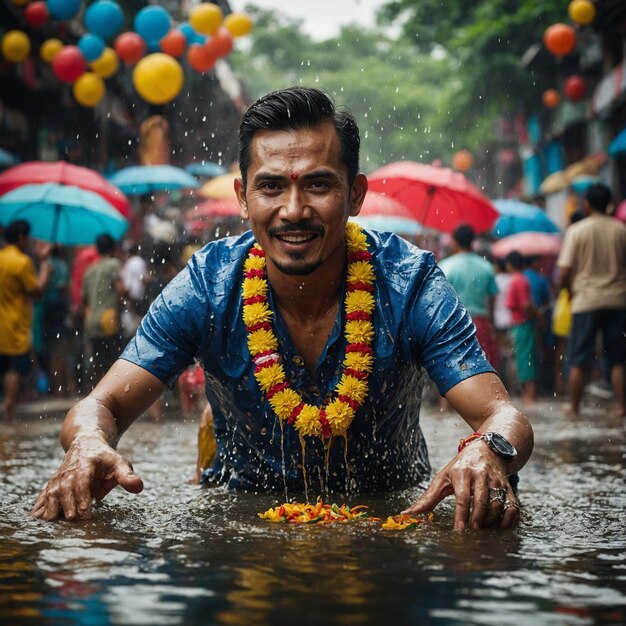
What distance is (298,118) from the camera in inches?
160

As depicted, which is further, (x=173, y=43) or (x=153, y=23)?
(x=173, y=43)

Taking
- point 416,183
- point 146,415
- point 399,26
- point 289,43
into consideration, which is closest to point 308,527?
point 146,415

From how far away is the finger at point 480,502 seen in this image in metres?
3.30

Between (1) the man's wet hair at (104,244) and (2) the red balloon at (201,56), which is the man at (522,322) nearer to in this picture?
(1) the man's wet hair at (104,244)

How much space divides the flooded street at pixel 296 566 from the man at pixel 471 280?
19.8 ft

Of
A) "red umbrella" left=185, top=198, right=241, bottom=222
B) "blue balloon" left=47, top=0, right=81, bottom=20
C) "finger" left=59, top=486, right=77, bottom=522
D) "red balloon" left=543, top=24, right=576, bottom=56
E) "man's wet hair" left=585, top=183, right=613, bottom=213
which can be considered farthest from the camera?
"red balloon" left=543, top=24, right=576, bottom=56

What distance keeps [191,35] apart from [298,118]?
11.9 metres

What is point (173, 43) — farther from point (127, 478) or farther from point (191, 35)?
point (127, 478)

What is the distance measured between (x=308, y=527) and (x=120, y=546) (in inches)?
24.9

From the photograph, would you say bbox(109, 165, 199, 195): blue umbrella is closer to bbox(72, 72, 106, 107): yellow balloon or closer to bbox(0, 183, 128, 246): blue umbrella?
bbox(72, 72, 106, 107): yellow balloon

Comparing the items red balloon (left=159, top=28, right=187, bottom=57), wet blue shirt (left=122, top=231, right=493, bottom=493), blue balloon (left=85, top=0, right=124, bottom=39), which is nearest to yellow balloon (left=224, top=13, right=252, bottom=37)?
red balloon (left=159, top=28, right=187, bottom=57)

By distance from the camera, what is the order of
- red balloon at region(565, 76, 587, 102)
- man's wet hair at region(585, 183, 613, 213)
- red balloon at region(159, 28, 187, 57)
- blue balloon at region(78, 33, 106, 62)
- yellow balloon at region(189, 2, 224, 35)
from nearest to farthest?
man's wet hair at region(585, 183, 613, 213), blue balloon at region(78, 33, 106, 62), yellow balloon at region(189, 2, 224, 35), red balloon at region(159, 28, 187, 57), red balloon at region(565, 76, 587, 102)

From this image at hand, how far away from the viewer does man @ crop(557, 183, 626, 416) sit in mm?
9844

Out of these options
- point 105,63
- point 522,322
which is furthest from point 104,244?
point 522,322
